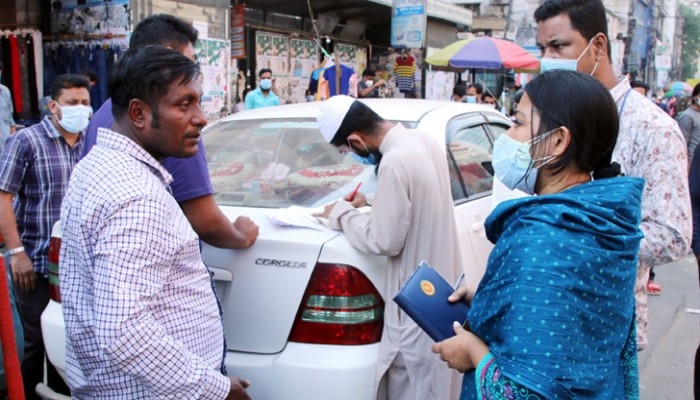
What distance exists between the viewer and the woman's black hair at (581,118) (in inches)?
61.4

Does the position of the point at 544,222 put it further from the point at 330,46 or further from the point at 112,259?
the point at 330,46

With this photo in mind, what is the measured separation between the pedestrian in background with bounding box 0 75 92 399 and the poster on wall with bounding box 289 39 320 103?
1112 centimetres

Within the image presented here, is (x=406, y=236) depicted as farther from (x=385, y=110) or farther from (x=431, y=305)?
(x=385, y=110)

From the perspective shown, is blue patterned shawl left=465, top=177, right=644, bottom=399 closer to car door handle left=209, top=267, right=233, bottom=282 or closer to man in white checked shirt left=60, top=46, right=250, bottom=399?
man in white checked shirt left=60, top=46, right=250, bottom=399

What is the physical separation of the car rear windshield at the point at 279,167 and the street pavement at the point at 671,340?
8.31 ft

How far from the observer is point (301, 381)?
2.40 m

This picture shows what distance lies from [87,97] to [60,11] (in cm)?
675

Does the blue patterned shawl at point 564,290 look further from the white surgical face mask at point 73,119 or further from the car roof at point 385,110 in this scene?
the white surgical face mask at point 73,119

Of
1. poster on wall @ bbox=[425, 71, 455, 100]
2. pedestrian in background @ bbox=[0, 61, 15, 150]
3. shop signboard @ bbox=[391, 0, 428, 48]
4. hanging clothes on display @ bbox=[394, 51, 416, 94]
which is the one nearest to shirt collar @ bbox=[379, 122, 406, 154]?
pedestrian in background @ bbox=[0, 61, 15, 150]

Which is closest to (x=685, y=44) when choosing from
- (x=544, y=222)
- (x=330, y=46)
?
(x=330, y=46)

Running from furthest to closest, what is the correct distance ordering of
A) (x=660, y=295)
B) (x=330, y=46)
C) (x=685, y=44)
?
(x=685, y=44), (x=330, y=46), (x=660, y=295)

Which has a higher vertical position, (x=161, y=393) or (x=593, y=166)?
(x=593, y=166)

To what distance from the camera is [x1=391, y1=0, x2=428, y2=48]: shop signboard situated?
14086mm

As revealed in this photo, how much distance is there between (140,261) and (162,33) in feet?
4.42
